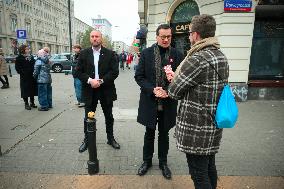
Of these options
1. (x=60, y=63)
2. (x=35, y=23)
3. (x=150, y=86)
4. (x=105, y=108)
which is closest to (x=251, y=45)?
(x=105, y=108)

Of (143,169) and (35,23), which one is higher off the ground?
(35,23)

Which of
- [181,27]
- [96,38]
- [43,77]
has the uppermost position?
[181,27]

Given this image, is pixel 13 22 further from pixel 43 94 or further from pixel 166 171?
pixel 166 171

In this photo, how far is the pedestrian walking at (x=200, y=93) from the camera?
2309mm

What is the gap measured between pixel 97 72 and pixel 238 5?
6129 mm

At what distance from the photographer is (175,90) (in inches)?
95.5

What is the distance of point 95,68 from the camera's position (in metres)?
4.46

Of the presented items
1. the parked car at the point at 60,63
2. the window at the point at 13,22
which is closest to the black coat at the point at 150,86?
the parked car at the point at 60,63

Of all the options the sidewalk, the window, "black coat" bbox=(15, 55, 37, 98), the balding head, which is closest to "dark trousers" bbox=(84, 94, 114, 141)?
the sidewalk

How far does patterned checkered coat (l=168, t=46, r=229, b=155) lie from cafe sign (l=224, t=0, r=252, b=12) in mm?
6866

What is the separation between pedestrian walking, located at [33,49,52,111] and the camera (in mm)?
7484

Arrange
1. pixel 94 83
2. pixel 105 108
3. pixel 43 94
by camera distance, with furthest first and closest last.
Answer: pixel 43 94, pixel 105 108, pixel 94 83

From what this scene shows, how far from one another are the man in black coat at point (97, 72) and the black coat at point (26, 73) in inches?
159

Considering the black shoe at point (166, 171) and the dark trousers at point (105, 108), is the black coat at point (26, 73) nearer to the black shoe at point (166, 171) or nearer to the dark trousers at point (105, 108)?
the dark trousers at point (105, 108)
